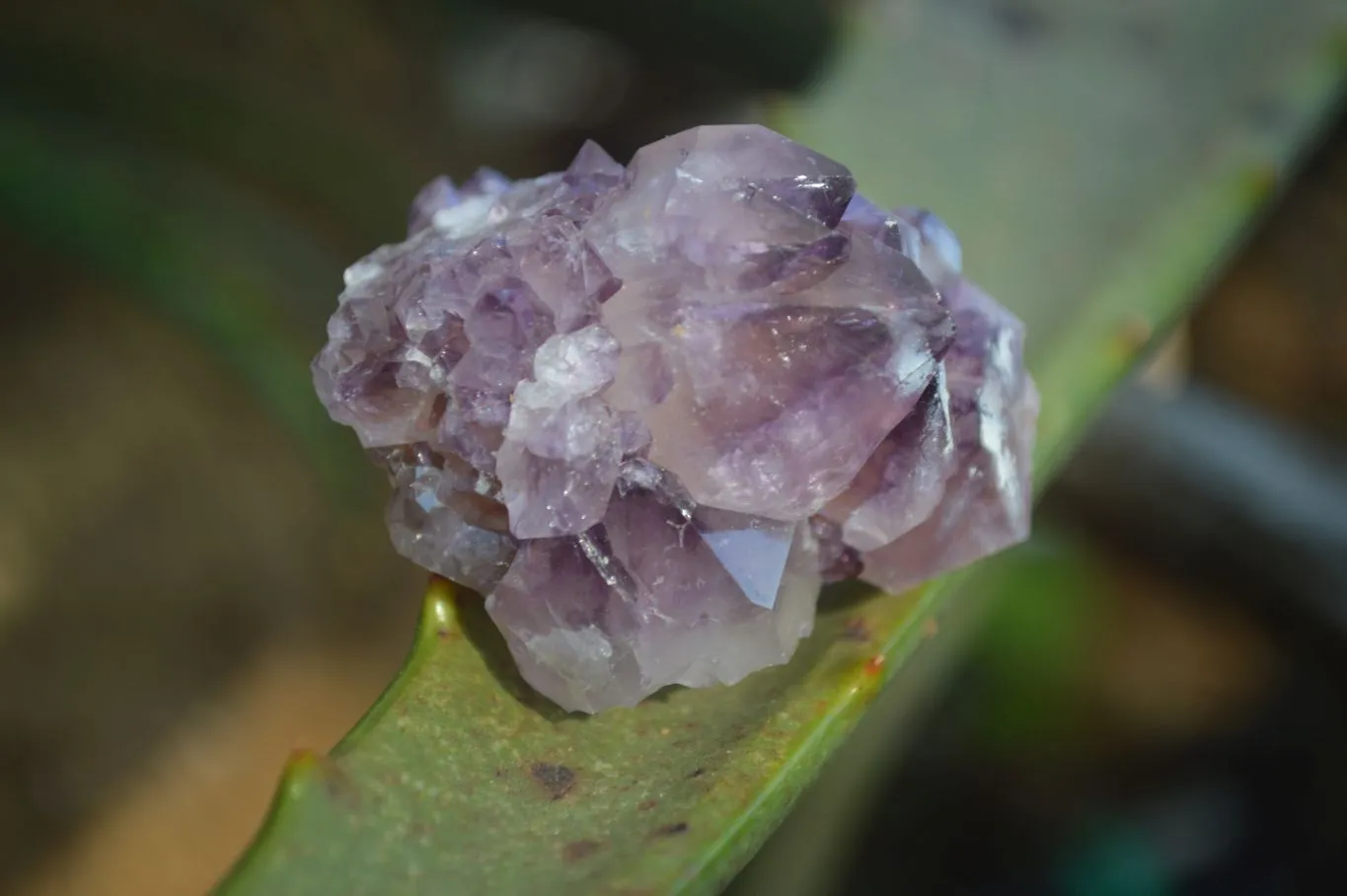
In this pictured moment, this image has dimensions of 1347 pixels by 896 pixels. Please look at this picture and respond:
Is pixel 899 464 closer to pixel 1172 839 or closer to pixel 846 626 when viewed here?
pixel 846 626

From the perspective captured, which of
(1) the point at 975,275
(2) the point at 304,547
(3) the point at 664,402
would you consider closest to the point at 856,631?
(3) the point at 664,402

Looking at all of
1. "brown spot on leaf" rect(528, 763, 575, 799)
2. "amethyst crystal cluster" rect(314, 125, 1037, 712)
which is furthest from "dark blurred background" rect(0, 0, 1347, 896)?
"brown spot on leaf" rect(528, 763, 575, 799)

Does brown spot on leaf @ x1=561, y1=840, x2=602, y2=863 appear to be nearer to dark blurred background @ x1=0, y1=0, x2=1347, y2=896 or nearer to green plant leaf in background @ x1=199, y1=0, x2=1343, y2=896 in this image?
green plant leaf in background @ x1=199, y1=0, x2=1343, y2=896

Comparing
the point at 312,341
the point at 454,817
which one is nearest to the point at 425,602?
the point at 454,817

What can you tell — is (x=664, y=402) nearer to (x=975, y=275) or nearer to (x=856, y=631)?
(x=856, y=631)

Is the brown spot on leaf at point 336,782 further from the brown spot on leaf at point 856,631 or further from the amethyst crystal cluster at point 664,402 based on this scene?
the brown spot on leaf at point 856,631

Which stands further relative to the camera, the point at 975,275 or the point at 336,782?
the point at 975,275
